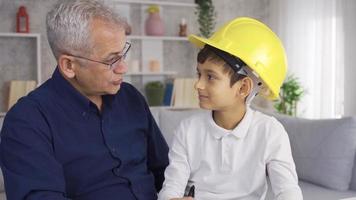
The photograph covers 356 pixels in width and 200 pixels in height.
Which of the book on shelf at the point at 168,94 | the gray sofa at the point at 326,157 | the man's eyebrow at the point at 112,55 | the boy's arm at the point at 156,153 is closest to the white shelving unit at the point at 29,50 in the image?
the book on shelf at the point at 168,94

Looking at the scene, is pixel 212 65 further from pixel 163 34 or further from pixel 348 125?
Answer: pixel 163 34

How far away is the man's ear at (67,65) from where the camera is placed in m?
1.43

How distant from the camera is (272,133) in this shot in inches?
53.8

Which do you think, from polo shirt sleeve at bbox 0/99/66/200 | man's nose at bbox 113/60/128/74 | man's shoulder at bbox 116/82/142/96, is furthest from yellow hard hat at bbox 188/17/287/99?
polo shirt sleeve at bbox 0/99/66/200

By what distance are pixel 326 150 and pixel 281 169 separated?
1.18m

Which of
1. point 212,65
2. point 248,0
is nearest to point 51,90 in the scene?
point 212,65

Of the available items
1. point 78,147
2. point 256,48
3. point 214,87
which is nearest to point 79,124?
point 78,147

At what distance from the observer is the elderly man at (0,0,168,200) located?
1.27m

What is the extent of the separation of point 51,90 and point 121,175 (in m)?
0.34

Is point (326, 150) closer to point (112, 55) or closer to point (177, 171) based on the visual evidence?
point (177, 171)

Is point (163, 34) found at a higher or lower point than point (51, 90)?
higher

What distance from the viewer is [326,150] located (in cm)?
240

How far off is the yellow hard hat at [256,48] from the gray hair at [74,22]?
30 cm

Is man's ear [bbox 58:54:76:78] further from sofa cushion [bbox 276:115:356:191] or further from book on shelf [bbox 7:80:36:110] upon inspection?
book on shelf [bbox 7:80:36:110]
